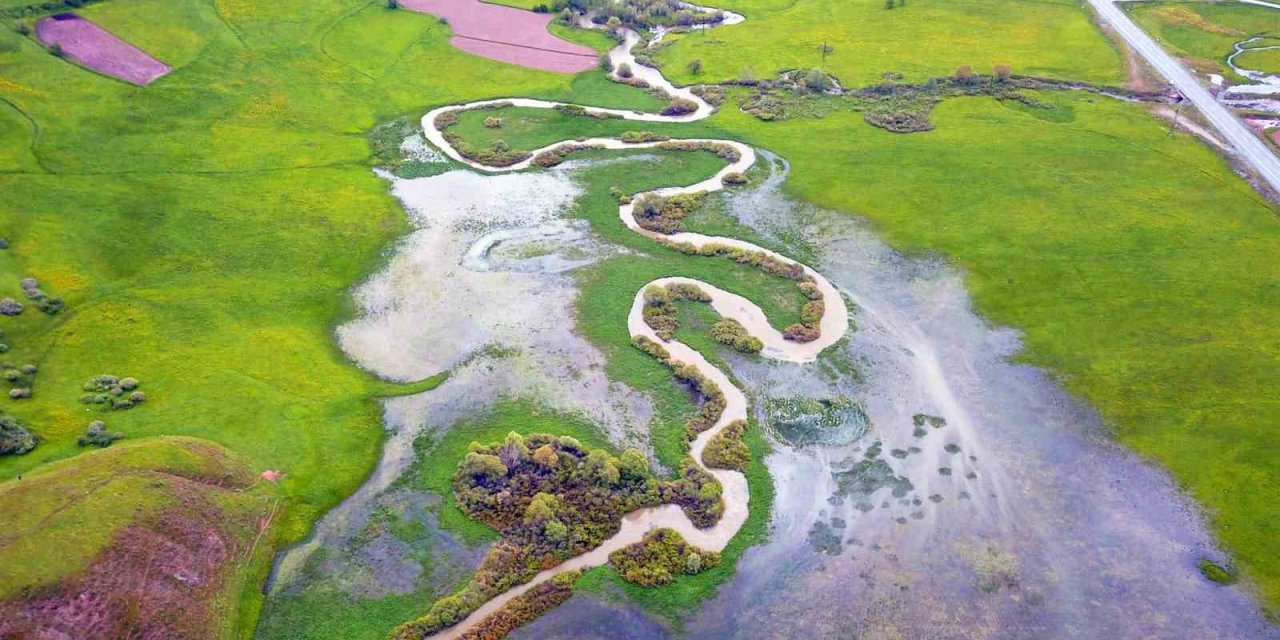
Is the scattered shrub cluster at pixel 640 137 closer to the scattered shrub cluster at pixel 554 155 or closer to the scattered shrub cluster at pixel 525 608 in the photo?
the scattered shrub cluster at pixel 554 155

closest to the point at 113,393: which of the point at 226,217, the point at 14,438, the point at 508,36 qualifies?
the point at 14,438

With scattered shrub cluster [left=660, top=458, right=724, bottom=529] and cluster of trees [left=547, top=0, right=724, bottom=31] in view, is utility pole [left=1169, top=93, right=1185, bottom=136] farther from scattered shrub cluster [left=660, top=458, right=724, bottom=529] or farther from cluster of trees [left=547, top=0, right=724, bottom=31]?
scattered shrub cluster [left=660, top=458, right=724, bottom=529]

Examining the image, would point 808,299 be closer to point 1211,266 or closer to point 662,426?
point 662,426

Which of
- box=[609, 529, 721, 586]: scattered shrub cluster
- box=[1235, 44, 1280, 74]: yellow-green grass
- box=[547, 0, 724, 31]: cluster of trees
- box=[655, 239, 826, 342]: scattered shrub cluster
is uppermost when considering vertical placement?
box=[1235, 44, 1280, 74]: yellow-green grass

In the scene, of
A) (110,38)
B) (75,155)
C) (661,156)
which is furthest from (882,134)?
(110,38)

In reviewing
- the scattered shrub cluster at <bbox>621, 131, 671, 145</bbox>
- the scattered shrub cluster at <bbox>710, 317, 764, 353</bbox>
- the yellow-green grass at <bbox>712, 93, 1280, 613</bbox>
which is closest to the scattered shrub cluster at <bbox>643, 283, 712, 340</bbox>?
the scattered shrub cluster at <bbox>710, 317, 764, 353</bbox>

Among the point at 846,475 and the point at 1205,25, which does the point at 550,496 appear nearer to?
the point at 846,475
